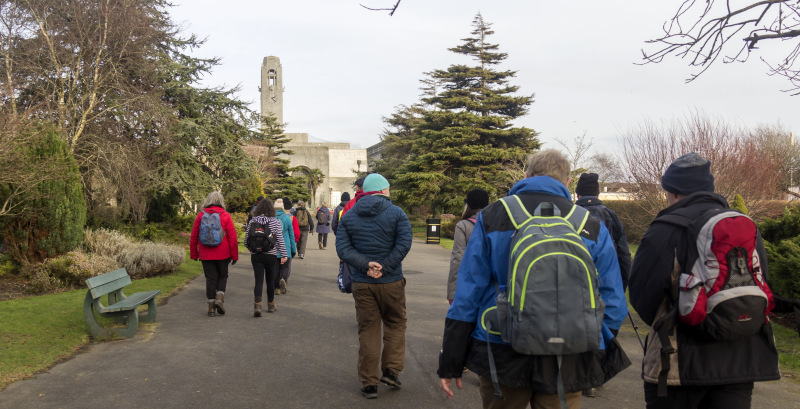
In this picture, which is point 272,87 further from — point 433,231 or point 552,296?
point 552,296

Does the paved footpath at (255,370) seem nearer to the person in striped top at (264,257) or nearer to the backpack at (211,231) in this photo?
the person in striped top at (264,257)

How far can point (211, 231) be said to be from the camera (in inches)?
330

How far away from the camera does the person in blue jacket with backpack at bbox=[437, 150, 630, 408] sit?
9.02 feet

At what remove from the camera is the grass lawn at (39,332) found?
5.91 m

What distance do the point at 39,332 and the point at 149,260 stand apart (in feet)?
19.2

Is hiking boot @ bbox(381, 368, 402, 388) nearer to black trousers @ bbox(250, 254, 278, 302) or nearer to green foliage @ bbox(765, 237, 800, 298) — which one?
black trousers @ bbox(250, 254, 278, 302)

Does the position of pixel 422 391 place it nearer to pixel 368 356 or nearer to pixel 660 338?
pixel 368 356

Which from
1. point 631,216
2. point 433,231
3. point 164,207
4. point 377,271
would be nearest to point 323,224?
point 433,231

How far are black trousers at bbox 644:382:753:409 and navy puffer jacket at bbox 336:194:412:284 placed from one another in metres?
2.86

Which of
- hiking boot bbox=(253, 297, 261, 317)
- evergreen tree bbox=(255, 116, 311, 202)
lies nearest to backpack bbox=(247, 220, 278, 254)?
hiking boot bbox=(253, 297, 261, 317)

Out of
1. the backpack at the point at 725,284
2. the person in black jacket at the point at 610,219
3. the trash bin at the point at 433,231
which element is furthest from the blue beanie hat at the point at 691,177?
the trash bin at the point at 433,231

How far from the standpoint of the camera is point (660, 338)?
2.80m

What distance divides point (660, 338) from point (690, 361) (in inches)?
6.6

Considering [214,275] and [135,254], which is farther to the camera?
[135,254]
